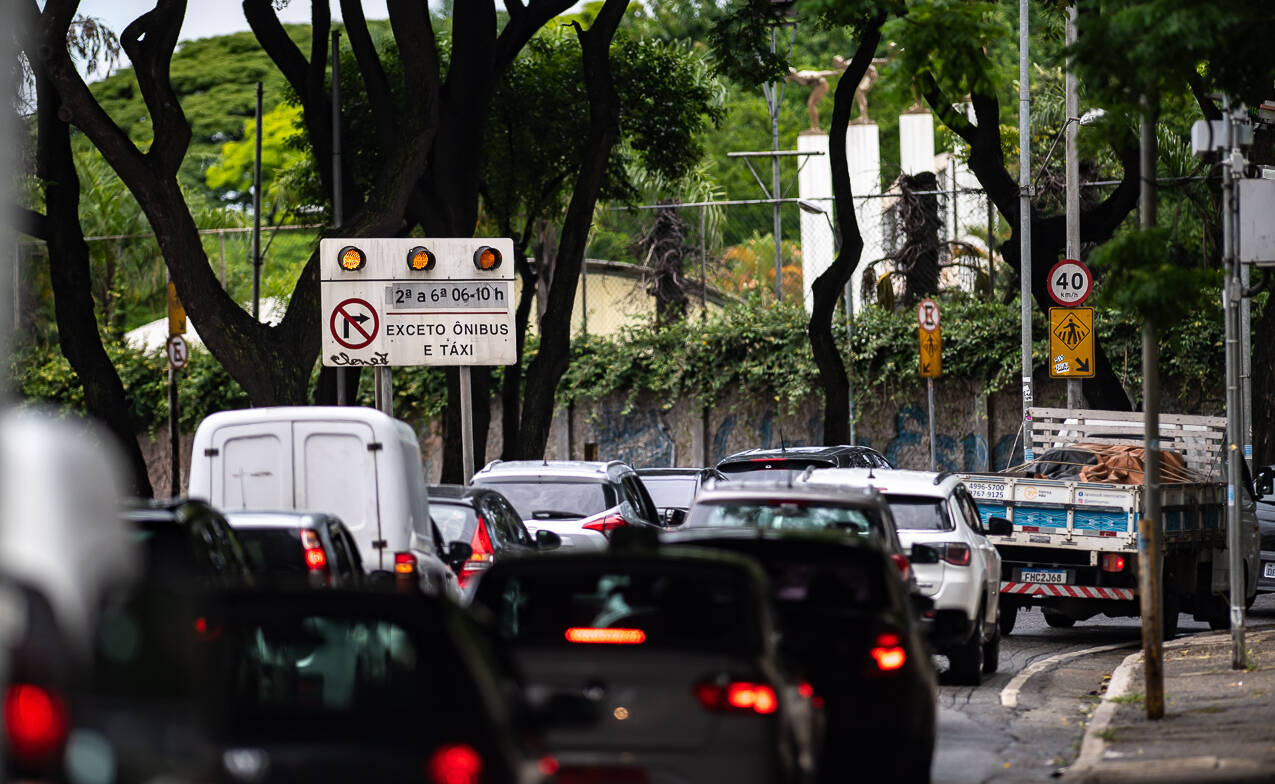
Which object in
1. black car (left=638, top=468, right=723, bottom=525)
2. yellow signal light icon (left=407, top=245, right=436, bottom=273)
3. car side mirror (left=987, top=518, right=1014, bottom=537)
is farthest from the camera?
black car (left=638, top=468, right=723, bottom=525)

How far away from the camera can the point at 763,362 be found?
1554 inches


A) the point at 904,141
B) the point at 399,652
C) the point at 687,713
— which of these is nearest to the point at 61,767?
the point at 399,652

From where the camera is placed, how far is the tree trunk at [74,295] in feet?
85.5

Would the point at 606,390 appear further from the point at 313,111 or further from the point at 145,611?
the point at 145,611

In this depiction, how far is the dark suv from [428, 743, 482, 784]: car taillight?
11860mm

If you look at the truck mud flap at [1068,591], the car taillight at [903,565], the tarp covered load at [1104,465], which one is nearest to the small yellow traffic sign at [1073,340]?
the tarp covered load at [1104,465]

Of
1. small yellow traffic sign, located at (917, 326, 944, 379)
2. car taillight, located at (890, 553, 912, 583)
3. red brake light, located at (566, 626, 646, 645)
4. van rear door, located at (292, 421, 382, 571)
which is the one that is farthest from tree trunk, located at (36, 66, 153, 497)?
red brake light, located at (566, 626, 646, 645)

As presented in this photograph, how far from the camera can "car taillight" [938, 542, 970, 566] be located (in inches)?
614

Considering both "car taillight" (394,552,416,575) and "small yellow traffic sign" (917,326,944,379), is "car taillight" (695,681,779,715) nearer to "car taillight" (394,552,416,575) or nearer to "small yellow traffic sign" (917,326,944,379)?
"car taillight" (394,552,416,575)

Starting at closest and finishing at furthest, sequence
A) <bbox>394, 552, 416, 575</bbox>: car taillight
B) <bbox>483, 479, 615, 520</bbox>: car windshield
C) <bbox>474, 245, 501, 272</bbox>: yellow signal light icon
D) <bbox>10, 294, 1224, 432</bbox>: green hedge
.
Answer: <bbox>394, 552, 416, 575</bbox>: car taillight
<bbox>483, 479, 615, 520</bbox>: car windshield
<bbox>474, 245, 501, 272</bbox>: yellow signal light icon
<bbox>10, 294, 1224, 432</bbox>: green hedge

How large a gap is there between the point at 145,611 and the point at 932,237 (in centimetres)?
3954

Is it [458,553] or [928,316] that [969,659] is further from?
[928,316]

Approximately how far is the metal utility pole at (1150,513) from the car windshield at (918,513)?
2.36m

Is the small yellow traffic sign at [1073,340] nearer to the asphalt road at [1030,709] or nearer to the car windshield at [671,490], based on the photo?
the asphalt road at [1030,709]
